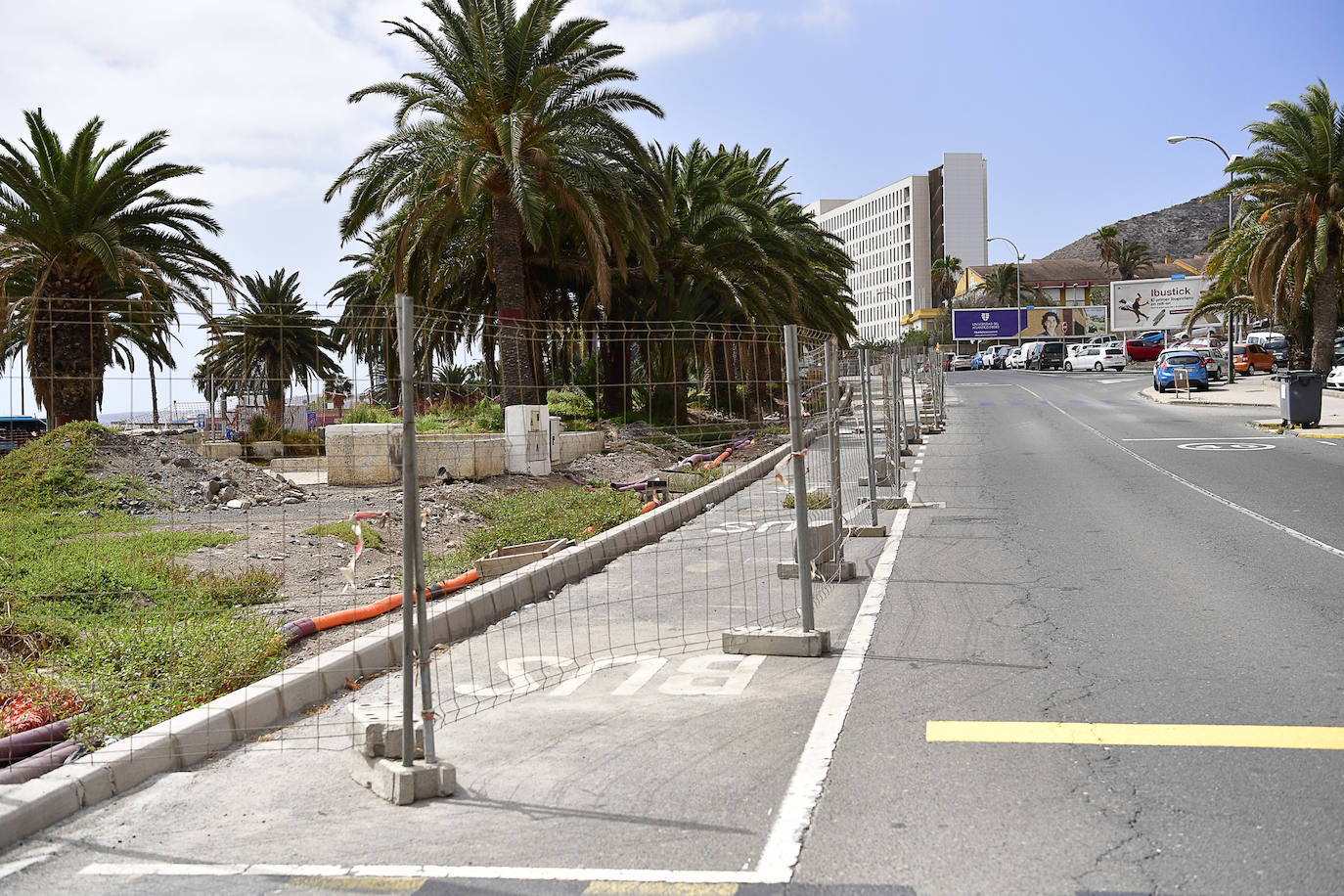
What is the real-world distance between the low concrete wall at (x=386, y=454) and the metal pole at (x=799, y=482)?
380 inches

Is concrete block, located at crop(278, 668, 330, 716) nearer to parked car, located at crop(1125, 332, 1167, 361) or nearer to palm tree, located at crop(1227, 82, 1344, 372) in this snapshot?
palm tree, located at crop(1227, 82, 1344, 372)

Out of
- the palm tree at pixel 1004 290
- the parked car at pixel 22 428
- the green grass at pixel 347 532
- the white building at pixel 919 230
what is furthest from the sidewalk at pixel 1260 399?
the white building at pixel 919 230

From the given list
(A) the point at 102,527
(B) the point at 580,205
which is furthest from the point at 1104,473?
(A) the point at 102,527

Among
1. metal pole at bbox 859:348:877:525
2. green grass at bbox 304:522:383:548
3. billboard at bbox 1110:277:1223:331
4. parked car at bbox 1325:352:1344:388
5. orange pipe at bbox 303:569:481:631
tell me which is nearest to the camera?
orange pipe at bbox 303:569:481:631

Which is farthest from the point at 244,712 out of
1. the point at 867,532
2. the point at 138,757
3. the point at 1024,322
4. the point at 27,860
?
the point at 1024,322

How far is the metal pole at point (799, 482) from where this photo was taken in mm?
7715

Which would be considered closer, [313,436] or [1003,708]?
[1003,708]

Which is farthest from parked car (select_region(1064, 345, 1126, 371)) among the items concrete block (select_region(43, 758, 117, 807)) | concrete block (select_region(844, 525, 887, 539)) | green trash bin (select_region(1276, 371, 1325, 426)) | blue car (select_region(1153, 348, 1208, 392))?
concrete block (select_region(43, 758, 117, 807))

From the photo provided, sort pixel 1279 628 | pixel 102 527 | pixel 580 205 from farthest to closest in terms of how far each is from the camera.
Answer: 1. pixel 580 205
2. pixel 102 527
3. pixel 1279 628

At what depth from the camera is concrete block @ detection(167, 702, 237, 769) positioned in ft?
18.8

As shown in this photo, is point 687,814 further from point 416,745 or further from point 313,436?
point 313,436

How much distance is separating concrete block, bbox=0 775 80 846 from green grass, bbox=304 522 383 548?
20.4 feet

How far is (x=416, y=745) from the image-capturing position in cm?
552

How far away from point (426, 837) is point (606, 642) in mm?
3644
